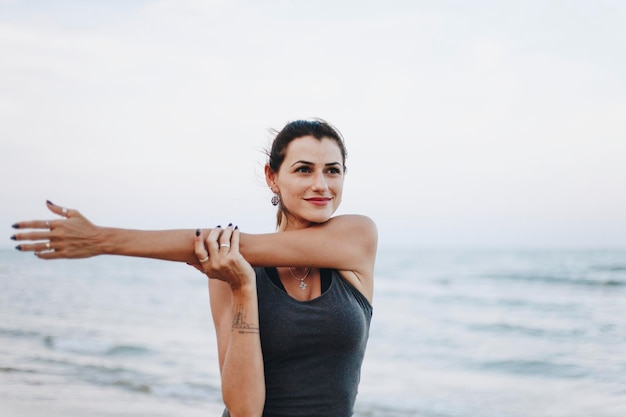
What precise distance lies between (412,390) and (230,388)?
5900 millimetres

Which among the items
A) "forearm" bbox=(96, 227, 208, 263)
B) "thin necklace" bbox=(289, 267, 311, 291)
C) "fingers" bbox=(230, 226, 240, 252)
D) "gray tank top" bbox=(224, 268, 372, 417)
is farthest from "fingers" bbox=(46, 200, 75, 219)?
"thin necklace" bbox=(289, 267, 311, 291)

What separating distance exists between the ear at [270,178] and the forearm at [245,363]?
600 millimetres

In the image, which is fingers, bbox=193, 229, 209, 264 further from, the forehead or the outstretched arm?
the forehead

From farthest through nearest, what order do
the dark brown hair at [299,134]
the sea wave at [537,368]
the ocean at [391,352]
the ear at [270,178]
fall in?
the sea wave at [537,368], the ocean at [391,352], the ear at [270,178], the dark brown hair at [299,134]

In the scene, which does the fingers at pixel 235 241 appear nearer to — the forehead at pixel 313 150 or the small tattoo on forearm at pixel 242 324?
the small tattoo on forearm at pixel 242 324

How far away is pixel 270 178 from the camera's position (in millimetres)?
2990

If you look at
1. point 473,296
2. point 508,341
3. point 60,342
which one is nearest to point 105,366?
point 60,342

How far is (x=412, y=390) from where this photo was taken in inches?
316

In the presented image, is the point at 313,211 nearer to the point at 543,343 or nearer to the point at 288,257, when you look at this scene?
the point at 288,257

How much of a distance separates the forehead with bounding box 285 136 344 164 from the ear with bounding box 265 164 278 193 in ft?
0.56

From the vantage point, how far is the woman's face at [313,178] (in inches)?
108


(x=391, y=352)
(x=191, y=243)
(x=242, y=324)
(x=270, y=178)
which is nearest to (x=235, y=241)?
(x=191, y=243)

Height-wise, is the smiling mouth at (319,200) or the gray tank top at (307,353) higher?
the smiling mouth at (319,200)

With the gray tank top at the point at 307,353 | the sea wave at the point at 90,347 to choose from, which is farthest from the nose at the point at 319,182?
the sea wave at the point at 90,347
